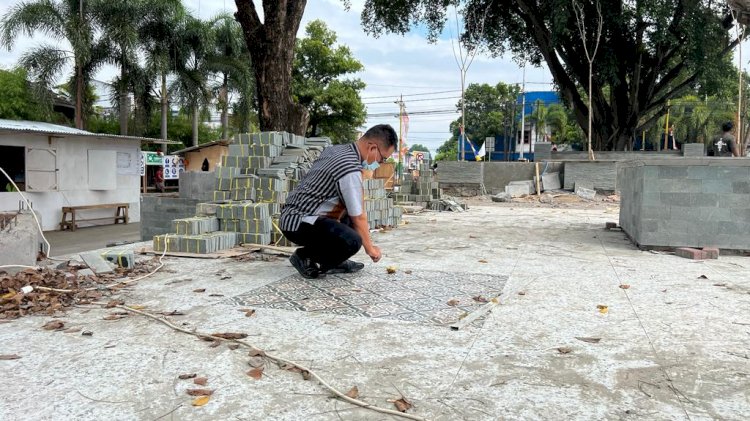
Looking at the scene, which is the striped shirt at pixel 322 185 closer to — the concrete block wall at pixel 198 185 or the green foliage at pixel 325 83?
the concrete block wall at pixel 198 185

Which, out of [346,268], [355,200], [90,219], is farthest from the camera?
[90,219]

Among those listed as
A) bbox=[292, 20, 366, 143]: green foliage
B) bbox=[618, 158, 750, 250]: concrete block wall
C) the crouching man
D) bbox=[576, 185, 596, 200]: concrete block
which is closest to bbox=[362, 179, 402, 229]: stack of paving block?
the crouching man

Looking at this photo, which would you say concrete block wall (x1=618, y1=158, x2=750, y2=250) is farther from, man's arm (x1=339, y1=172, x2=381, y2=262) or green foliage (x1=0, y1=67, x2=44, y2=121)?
green foliage (x1=0, y1=67, x2=44, y2=121)

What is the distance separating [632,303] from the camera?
3.93 metres

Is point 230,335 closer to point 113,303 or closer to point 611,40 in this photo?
point 113,303

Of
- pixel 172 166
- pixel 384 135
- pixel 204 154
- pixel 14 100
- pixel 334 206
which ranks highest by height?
pixel 14 100

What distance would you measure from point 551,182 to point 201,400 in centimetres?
1718

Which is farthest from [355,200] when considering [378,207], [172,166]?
[172,166]

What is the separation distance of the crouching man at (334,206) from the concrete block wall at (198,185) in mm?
6603

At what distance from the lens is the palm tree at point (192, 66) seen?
2531cm

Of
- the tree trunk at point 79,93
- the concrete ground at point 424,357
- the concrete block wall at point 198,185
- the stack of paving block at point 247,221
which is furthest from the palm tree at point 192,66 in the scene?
the concrete ground at point 424,357

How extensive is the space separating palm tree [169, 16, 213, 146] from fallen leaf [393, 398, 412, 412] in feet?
85.4

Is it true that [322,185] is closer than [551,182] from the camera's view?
Yes

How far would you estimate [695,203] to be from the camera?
623 cm
